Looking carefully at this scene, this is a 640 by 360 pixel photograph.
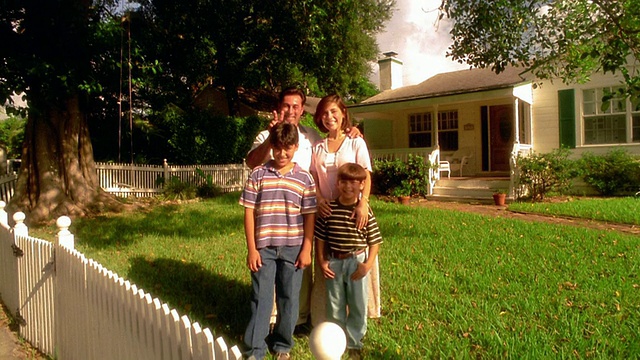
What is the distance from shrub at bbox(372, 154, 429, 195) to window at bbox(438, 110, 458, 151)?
11.7 ft

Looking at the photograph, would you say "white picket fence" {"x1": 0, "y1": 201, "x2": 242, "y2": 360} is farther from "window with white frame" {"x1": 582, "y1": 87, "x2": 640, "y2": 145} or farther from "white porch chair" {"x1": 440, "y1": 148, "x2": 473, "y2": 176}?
"window with white frame" {"x1": 582, "y1": 87, "x2": 640, "y2": 145}

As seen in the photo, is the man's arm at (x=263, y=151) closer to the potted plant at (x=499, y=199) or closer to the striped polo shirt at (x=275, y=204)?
the striped polo shirt at (x=275, y=204)

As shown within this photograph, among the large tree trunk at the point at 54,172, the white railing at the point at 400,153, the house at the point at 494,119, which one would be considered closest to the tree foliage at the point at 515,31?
the house at the point at 494,119

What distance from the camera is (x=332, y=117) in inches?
124

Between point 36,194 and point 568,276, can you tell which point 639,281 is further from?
point 36,194

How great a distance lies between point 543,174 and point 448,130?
214 inches

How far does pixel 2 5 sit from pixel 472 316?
10.1 m

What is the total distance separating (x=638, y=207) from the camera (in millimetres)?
9531

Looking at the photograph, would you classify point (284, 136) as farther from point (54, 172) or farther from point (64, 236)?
point (54, 172)

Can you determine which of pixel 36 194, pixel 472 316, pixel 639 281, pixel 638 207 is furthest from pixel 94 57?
pixel 638 207

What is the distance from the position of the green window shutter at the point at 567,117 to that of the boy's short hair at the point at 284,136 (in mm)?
12603

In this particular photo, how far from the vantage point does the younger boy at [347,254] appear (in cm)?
299

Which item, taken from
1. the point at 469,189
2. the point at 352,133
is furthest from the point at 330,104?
the point at 469,189

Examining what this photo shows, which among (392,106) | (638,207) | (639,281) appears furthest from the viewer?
(392,106)
